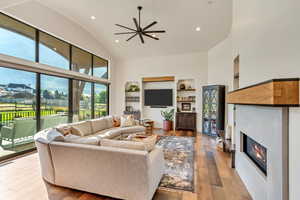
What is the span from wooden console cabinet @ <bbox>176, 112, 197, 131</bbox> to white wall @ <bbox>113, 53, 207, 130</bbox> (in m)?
0.24

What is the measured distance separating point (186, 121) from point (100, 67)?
14.9 ft


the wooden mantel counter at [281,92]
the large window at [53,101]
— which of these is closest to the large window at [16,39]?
the large window at [53,101]

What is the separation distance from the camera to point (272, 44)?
5.26 feet

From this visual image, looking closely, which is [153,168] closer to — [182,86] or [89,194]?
[89,194]

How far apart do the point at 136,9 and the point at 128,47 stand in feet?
Result: 7.41

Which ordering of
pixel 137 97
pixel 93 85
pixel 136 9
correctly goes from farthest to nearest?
1. pixel 137 97
2. pixel 93 85
3. pixel 136 9

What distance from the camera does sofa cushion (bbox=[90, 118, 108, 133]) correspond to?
425cm

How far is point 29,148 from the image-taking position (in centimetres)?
382

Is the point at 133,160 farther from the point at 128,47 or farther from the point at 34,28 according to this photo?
the point at 128,47

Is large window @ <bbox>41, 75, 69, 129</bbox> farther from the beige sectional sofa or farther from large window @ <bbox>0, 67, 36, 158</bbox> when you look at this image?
the beige sectional sofa

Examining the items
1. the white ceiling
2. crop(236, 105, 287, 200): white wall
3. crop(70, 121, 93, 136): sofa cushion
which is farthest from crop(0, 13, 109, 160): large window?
crop(236, 105, 287, 200): white wall

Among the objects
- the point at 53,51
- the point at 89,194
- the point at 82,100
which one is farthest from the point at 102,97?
the point at 89,194

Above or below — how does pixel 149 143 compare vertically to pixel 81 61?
below

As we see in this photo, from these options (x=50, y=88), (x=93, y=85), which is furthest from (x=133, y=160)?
(x=93, y=85)
